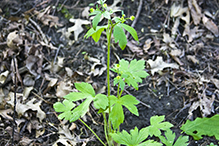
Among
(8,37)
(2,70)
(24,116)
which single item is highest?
(8,37)

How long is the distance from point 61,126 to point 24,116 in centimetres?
44

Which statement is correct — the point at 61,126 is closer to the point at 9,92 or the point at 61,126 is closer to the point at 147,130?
the point at 9,92

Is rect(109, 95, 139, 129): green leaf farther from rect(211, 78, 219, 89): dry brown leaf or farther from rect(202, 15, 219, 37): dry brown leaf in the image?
rect(202, 15, 219, 37): dry brown leaf

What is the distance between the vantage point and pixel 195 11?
3.04m

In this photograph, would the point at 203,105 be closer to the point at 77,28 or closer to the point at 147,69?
the point at 147,69

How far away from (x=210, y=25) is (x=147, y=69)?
1212 mm

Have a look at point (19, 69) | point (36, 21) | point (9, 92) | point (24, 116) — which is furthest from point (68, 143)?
point (36, 21)

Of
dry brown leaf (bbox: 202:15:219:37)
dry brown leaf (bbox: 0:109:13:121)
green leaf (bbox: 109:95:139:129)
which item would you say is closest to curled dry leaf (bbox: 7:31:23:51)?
dry brown leaf (bbox: 0:109:13:121)

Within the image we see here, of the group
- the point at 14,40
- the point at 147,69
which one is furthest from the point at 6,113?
the point at 147,69

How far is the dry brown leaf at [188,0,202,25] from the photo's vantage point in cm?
301

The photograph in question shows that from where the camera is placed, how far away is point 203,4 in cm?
312

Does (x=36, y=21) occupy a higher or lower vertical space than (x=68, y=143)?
higher

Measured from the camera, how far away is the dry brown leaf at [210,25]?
2922 millimetres

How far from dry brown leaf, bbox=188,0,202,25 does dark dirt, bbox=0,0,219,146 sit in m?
0.11
